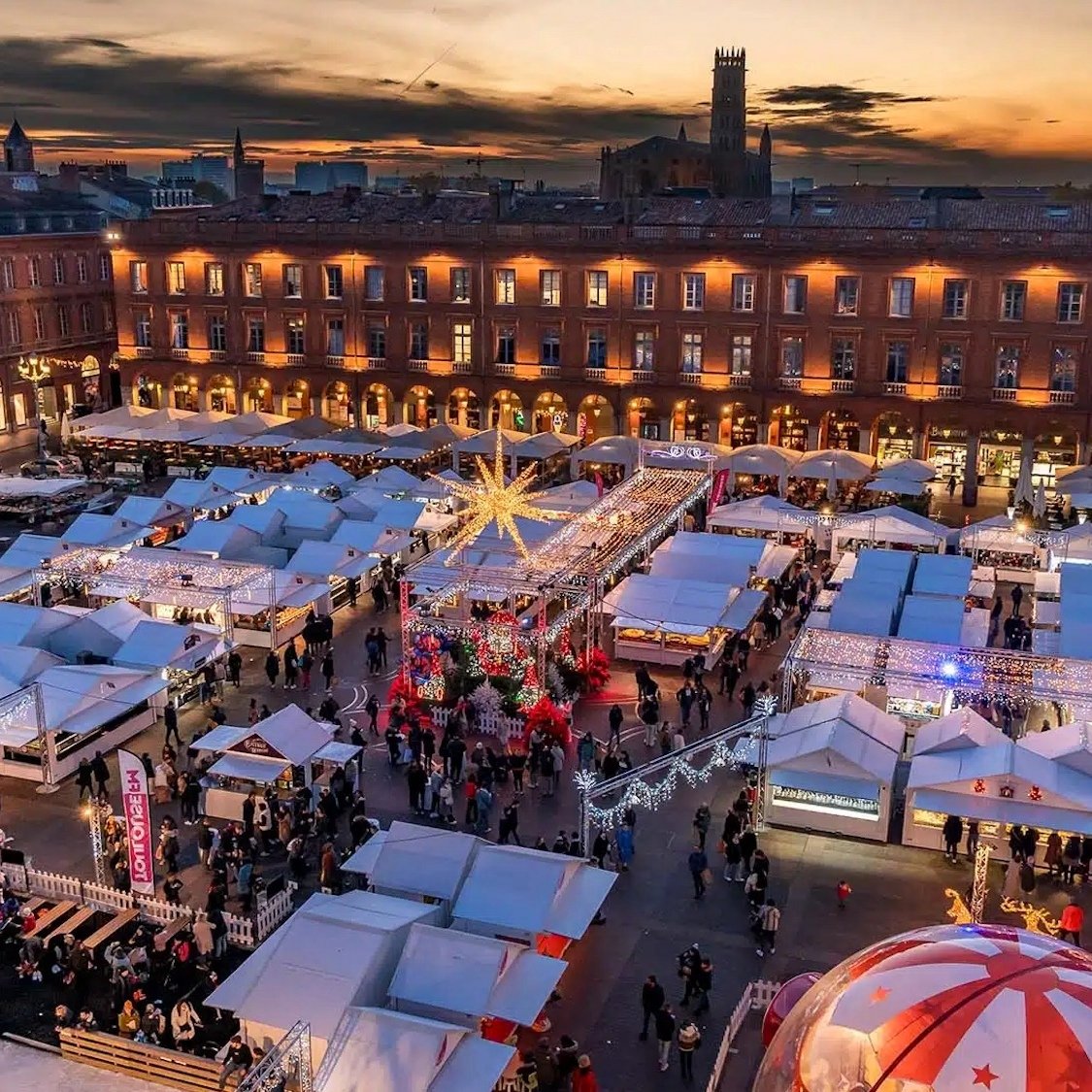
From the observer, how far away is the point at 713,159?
120562 millimetres

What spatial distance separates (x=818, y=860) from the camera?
22188 millimetres

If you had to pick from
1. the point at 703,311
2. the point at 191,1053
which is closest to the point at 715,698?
the point at 191,1053

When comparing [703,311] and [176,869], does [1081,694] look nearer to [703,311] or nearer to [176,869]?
[176,869]

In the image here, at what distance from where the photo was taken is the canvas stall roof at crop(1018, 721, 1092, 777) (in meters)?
22.2

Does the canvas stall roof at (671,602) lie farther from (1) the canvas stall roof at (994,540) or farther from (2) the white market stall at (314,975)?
(2) the white market stall at (314,975)

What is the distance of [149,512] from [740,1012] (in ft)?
93.1

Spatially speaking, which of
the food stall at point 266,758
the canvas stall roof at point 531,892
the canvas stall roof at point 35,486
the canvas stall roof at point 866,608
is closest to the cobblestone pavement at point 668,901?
the food stall at point 266,758

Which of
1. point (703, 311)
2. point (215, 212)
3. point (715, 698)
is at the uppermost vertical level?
point (215, 212)

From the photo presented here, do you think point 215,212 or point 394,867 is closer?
point 394,867

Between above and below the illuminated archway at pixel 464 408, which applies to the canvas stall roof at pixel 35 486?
below

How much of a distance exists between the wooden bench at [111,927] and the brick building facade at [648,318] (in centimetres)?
3703

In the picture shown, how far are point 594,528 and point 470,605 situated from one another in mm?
4135

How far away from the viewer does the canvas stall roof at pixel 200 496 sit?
41.3 metres

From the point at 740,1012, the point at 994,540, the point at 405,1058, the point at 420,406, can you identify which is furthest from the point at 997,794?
the point at 420,406
